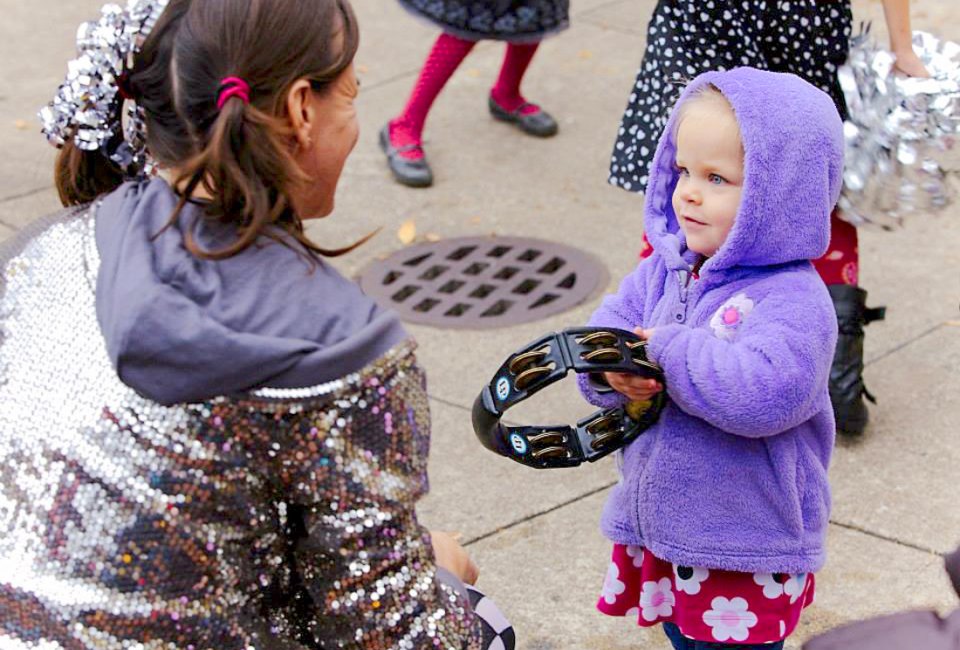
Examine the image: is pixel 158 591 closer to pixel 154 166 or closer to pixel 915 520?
pixel 154 166

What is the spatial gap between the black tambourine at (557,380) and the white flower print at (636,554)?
0.81 ft

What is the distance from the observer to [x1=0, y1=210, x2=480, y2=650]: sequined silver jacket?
183cm

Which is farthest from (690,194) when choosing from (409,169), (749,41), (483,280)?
(409,169)

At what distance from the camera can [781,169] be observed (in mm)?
2459

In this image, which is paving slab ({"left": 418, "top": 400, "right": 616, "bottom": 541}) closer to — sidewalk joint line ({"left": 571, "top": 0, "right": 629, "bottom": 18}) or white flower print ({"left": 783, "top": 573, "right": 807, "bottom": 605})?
white flower print ({"left": 783, "top": 573, "right": 807, "bottom": 605})

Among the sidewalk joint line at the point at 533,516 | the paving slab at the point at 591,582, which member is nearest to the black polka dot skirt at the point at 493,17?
the sidewalk joint line at the point at 533,516

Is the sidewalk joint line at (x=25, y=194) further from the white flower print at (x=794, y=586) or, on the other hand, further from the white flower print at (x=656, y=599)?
the white flower print at (x=794, y=586)

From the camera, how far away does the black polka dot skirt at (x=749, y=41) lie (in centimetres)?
379

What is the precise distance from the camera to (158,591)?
73.3 inches

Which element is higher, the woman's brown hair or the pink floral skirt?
the woman's brown hair

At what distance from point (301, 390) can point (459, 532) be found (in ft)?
6.42

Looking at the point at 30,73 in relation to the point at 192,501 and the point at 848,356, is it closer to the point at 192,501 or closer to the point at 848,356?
the point at 848,356

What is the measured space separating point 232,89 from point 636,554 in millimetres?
1309

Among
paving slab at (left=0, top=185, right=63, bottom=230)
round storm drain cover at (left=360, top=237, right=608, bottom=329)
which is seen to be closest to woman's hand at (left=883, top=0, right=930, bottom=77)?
round storm drain cover at (left=360, top=237, right=608, bottom=329)
